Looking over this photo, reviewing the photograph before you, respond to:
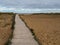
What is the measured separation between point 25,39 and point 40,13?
4.92 metres

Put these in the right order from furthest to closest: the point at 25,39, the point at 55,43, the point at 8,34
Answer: the point at 8,34 < the point at 25,39 < the point at 55,43

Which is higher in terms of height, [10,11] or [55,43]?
[55,43]

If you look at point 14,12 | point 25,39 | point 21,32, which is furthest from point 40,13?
point 25,39

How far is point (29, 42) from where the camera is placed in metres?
3.40

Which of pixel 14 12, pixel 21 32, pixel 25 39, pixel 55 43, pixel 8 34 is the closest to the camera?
pixel 55 43

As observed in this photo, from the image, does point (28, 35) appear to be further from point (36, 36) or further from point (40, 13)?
point (40, 13)

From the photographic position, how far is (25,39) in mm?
3602

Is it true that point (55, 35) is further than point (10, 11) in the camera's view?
No

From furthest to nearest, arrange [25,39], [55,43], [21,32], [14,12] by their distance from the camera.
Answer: [14,12]
[21,32]
[25,39]
[55,43]

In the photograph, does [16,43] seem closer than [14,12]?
Yes

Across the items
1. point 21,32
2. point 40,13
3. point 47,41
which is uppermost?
point 47,41

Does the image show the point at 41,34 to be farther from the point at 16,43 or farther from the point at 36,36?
the point at 16,43

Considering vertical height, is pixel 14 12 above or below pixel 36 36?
below

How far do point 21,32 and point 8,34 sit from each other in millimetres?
373
